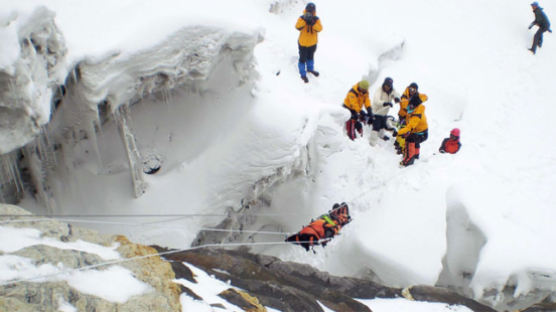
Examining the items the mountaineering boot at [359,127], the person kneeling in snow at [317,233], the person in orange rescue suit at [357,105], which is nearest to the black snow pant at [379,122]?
the person in orange rescue suit at [357,105]

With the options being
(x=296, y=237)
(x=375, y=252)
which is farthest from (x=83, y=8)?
(x=375, y=252)

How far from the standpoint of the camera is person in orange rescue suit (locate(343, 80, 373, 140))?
26.8 feet

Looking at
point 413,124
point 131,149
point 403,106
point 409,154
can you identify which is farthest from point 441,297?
point 131,149

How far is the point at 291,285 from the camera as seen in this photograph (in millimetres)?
5582

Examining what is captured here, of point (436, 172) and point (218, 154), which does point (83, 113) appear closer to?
point (218, 154)

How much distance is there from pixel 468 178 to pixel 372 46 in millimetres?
4390

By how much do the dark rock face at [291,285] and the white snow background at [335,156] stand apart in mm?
426

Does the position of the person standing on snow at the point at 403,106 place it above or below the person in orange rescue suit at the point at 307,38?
below

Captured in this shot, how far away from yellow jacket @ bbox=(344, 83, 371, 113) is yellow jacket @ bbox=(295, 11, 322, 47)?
4.35 ft

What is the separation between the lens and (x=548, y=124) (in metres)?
10.8

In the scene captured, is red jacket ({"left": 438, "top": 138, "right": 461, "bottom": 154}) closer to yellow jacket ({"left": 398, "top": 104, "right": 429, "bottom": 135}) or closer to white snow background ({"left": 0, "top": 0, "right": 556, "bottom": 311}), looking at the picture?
white snow background ({"left": 0, "top": 0, "right": 556, "bottom": 311})

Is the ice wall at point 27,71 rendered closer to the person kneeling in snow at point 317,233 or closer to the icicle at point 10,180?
the icicle at point 10,180

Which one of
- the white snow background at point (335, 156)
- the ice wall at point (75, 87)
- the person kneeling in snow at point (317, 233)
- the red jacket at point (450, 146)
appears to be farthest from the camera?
the red jacket at point (450, 146)

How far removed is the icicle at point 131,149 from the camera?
6.23 metres
